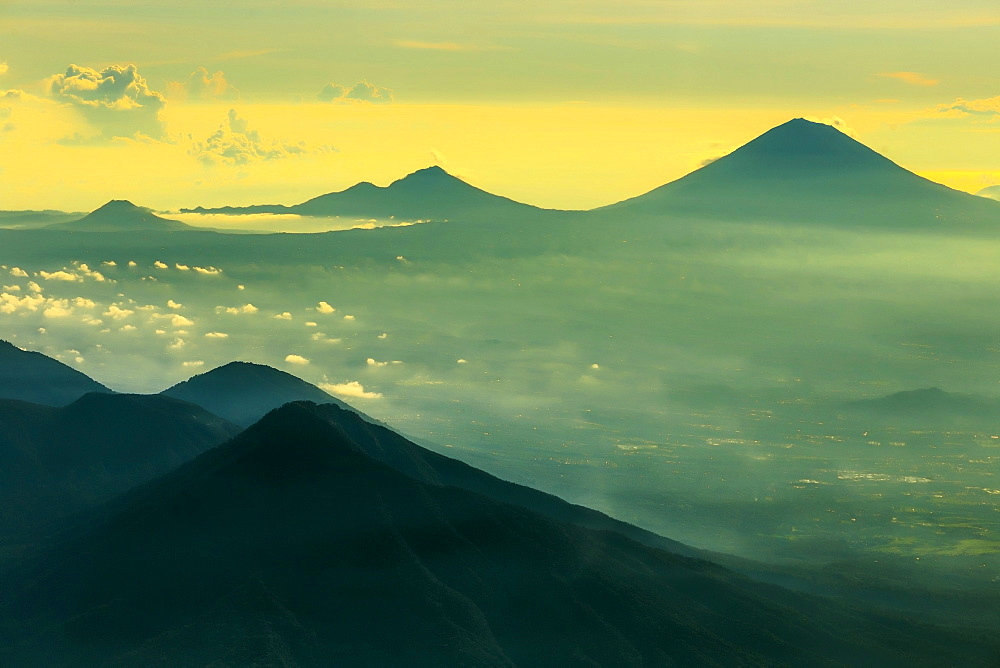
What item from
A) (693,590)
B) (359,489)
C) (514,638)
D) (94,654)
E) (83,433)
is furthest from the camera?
(83,433)

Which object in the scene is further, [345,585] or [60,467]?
[60,467]

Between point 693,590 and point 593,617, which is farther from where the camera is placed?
point 693,590

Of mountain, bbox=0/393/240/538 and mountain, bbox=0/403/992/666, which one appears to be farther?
mountain, bbox=0/393/240/538

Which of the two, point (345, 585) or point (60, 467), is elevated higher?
point (60, 467)

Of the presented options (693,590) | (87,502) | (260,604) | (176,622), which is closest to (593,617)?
(693,590)

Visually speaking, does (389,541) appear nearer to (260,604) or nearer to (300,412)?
(260,604)

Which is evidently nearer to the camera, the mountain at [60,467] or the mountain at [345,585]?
the mountain at [345,585]

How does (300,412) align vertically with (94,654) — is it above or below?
above

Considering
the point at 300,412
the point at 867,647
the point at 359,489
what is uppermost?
the point at 300,412
